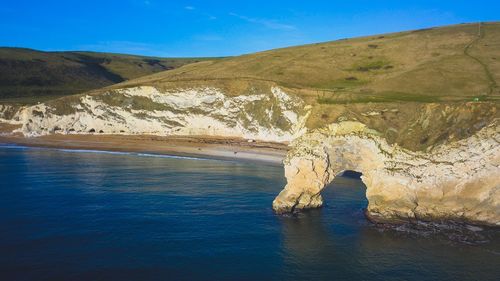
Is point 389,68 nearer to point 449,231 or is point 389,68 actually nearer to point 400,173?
point 400,173

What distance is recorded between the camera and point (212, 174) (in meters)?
59.6

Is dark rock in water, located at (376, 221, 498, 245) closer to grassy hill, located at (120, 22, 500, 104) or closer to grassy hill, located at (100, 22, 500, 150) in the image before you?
grassy hill, located at (100, 22, 500, 150)

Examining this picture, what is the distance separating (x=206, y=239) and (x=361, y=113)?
2138 centimetres

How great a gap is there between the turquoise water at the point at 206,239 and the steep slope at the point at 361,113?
356cm

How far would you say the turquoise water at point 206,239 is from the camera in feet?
86.3

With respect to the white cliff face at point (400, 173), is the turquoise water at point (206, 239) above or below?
below

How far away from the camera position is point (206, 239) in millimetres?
31891

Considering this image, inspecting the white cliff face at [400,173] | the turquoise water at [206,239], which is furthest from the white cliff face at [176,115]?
the white cliff face at [400,173]

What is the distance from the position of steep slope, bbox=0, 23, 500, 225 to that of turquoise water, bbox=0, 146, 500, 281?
3564mm

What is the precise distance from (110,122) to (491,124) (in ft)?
290

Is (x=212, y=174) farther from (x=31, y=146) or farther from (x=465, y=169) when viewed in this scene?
(x=31, y=146)

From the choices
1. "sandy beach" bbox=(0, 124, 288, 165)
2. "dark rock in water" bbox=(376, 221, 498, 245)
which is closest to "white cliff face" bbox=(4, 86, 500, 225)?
"dark rock in water" bbox=(376, 221, 498, 245)

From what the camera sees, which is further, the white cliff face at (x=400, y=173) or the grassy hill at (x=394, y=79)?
the grassy hill at (x=394, y=79)

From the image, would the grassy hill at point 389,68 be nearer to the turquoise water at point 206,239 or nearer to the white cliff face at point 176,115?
the white cliff face at point 176,115
